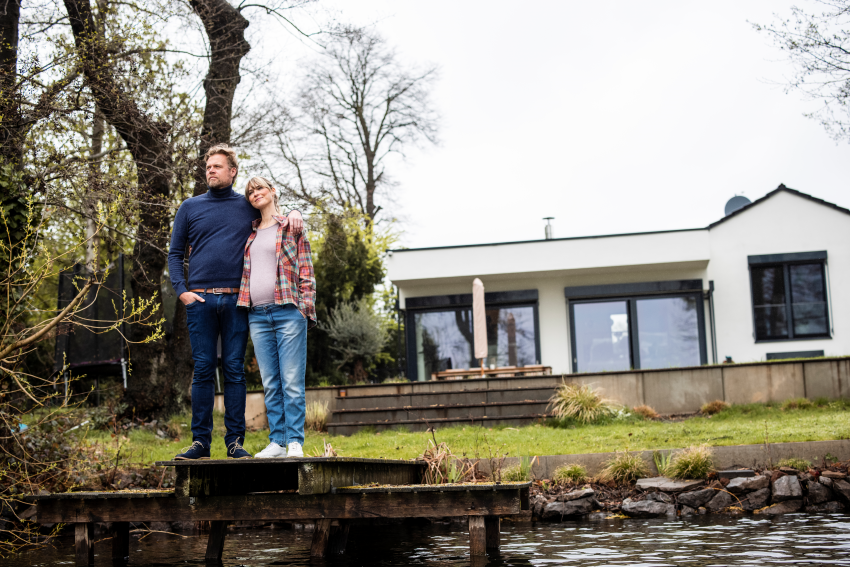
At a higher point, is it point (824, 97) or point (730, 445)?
point (824, 97)

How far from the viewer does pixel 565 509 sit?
7.66 m

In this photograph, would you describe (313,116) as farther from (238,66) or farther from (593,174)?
(238,66)

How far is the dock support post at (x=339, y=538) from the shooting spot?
6512 mm

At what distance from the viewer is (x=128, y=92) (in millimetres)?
9328

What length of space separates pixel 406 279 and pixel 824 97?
396 inches

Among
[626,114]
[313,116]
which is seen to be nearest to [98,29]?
[626,114]

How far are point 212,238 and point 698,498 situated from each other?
527 cm

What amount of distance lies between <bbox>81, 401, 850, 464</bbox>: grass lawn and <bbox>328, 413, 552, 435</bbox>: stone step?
24 cm

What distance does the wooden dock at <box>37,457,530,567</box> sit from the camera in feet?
16.2

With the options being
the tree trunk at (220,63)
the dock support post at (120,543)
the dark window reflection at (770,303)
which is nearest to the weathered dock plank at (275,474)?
the dock support post at (120,543)

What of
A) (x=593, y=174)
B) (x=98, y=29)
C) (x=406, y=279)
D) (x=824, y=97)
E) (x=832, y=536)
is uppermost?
(x=593, y=174)

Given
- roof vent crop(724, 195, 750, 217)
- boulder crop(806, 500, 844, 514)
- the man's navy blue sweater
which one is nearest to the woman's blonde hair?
the man's navy blue sweater

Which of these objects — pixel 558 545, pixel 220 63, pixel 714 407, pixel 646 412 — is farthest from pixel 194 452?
pixel 714 407

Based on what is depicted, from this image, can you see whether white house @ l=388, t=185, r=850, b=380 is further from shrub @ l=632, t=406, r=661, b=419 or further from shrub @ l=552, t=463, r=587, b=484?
shrub @ l=552, t=463, r=587, b=484
